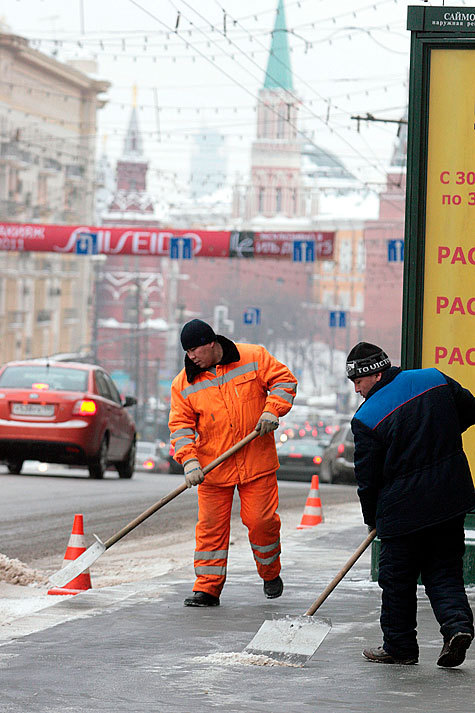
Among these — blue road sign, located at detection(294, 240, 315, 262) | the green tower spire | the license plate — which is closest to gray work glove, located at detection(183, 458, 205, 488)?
the license plate

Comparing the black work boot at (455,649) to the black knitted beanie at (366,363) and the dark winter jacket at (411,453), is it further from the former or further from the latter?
the black knitted beanie at (366,363)

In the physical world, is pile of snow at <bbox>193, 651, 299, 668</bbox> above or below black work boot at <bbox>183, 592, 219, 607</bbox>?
above

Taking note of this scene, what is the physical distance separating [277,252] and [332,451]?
17521 mm

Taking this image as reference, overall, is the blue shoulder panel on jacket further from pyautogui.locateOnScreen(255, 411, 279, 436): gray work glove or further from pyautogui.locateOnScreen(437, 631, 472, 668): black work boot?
pyautogui.locateOnScreen(255, 411, 279, 436): gray work glove

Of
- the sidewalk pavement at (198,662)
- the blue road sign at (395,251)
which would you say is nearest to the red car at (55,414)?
the sidewalk pavement at (198,662)

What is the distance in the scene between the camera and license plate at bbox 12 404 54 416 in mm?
18391

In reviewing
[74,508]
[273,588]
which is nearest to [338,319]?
[74,508]

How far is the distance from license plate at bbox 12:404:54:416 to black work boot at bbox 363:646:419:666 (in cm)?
1253

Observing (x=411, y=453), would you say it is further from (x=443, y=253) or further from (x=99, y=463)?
(x=99, y=463)

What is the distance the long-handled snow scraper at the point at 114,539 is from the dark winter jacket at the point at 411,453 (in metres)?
1.65

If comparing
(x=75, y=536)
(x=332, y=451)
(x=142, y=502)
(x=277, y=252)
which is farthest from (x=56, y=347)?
(x=75, y=536)

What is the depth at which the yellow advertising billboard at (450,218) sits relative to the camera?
860cm

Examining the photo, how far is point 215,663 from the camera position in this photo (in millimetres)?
6102

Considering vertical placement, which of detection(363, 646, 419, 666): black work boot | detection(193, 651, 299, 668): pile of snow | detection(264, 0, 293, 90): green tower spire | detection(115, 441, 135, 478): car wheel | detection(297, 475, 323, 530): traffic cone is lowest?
detection(115, 441, 135, 478): car wheel
